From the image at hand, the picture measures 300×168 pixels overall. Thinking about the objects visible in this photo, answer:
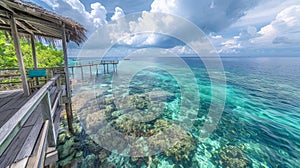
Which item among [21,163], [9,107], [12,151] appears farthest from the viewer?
[9,107]

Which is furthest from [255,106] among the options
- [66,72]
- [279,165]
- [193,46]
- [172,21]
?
[66,72]

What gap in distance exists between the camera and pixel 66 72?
13.6 feet

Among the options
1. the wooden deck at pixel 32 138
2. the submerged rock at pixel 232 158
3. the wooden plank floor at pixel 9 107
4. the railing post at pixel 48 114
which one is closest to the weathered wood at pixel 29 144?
the wooden deck at pixel 32 138

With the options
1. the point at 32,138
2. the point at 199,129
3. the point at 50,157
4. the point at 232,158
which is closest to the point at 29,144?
the point at 32,138

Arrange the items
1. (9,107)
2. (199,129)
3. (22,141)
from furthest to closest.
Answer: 1. (199,129)
2. (9,107)
3. (22,141)

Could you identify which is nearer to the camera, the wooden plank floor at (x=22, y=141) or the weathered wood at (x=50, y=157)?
the wooden plank floor at (x=22, y=141)

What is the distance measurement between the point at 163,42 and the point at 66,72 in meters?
12.3

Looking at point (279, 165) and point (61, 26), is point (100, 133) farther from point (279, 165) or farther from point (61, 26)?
point (279, 165)

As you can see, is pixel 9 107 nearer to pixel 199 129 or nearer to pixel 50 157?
pixel 50 157

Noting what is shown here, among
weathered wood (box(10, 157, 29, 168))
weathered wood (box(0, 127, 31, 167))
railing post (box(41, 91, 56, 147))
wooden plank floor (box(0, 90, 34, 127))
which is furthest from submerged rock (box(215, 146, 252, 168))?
wooden plank floor (box(0, 90, 34, 127))

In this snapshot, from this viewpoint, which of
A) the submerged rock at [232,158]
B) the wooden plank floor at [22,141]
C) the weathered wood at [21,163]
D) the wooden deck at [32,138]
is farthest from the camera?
the submerged rock at [232,158]

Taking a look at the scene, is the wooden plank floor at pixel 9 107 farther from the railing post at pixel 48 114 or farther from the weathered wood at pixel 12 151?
the railing post at pixel 48 114

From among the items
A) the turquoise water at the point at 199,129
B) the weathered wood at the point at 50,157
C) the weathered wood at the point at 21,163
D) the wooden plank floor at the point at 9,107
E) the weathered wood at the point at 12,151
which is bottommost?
the turquoise water at the point at 199,129

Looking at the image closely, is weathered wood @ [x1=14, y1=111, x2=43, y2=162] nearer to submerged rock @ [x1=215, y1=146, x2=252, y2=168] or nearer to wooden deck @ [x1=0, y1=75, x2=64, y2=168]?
wooden deck @ [x1=0, y1=75, x2=64, y2=168]
